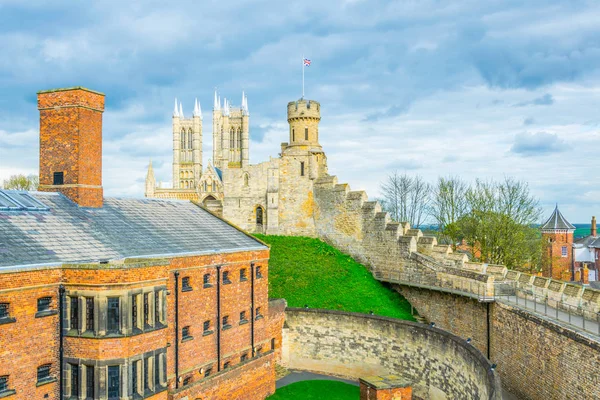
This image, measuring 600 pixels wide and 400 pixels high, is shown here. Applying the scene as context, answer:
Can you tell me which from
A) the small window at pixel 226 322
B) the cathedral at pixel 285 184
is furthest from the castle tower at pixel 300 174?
the small window at pixel 226 322

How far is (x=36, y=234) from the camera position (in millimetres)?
16297

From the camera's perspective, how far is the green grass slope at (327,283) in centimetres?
3306

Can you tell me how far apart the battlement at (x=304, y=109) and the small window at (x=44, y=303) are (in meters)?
33.3

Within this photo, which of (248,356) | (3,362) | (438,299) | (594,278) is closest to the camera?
(3,362)

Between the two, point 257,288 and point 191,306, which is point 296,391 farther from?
point 191,306

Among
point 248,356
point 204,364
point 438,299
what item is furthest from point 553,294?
point 204,364

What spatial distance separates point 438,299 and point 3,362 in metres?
24.8

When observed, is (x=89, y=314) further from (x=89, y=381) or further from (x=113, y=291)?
(x=89, y=381)

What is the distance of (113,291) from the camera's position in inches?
595

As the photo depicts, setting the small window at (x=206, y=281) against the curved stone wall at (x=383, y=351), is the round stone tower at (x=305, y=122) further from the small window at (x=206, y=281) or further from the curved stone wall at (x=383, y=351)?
the small window at (x=206, y=281)

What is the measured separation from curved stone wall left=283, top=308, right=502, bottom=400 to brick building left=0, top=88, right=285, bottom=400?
1958mm

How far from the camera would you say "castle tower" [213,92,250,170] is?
107750 mm

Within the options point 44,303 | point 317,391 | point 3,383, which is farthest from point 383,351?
point 3,383

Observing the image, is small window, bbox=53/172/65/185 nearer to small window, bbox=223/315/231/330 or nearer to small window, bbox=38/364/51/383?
small window, bbox=38/364/51/383
